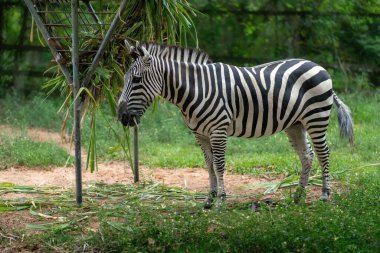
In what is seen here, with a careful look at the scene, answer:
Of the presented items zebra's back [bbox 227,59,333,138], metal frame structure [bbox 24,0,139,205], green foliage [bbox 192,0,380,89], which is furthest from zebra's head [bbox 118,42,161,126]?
green foliage [bbox 192,0,380,89]

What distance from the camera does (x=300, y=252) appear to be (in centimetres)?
481

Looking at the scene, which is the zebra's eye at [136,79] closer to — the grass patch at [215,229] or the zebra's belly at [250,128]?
the zebra's belly at [250,128]

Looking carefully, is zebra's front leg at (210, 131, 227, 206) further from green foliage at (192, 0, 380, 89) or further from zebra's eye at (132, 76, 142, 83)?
green foliage at (192, 0, 380, 89)

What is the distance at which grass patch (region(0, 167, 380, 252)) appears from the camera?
4918mm

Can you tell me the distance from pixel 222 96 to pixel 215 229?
1.74 m

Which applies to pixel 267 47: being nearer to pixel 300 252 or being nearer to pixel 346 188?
pixel 346 188

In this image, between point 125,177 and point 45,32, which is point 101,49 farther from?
point 125,177

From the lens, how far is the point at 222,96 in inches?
261

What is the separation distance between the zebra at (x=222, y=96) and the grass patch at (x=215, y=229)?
80 cm

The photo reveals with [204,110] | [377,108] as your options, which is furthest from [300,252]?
[377,108]

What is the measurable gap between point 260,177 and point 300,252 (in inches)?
146

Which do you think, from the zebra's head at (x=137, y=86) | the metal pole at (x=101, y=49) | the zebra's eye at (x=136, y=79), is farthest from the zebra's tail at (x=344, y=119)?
the metal pole at (x=101, y=49)

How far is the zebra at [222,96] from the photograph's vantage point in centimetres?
651

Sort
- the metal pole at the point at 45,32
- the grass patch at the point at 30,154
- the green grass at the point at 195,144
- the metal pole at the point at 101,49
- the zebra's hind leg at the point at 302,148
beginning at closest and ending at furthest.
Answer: the metal pole at the point at 101,49, the metal pole at the point at 45,32, the zebra's hind leg at the point at 302,148, the green grass at the point at 195,144, the grass patch at the point at 30,154
